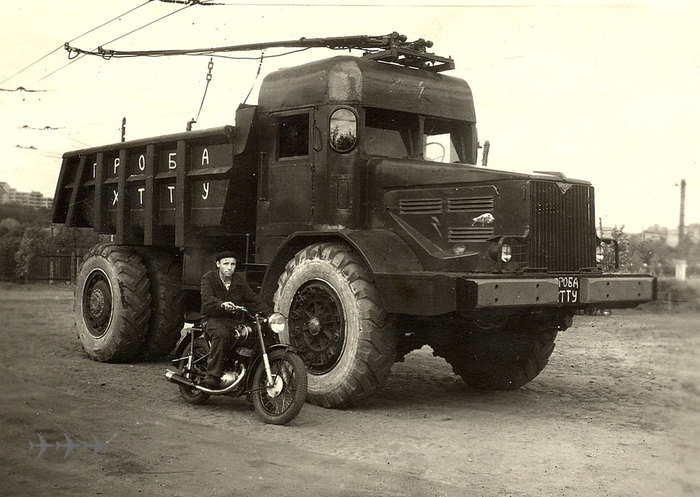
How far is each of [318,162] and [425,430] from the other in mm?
3233

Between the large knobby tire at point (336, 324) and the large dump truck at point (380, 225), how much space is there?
0.01 metres

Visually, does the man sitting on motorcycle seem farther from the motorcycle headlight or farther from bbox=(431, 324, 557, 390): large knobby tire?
bbox=(431, 324, 557, 390): large knobby tire

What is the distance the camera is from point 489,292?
24.9 ft

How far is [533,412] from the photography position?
870 centimetres

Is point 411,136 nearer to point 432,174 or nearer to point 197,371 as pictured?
point 432,174

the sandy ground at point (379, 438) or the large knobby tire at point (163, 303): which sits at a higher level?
the large knobby tire at point (163, 303)

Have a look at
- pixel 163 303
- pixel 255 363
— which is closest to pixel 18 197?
pixel 255 363

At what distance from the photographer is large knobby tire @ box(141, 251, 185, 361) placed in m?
12.1

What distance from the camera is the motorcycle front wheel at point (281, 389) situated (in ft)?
25.3

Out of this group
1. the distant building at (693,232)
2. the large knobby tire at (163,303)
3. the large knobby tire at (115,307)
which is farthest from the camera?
the large knobby tire at (163,303)

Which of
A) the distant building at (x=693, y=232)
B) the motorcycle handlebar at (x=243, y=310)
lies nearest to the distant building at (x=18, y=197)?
the motorcycle handlebar at (x=243, y=310)

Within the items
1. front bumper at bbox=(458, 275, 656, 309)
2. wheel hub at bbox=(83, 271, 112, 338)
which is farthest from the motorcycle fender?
wheel hub at bbox=(83, 271, 112, 338)

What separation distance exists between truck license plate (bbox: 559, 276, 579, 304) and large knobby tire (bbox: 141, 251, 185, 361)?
6.00 meters

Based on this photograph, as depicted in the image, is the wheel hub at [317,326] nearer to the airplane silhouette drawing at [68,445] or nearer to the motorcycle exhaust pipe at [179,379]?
the motorcycle exhaust pipe at [179,379]
